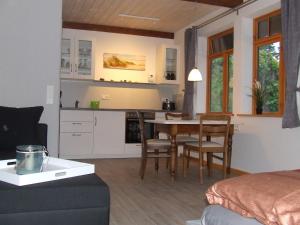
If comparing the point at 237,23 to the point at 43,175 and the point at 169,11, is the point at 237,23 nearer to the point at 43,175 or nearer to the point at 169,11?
the point at 169,11

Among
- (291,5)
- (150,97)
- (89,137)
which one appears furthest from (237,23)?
(89,137)

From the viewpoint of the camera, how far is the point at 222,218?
136cm

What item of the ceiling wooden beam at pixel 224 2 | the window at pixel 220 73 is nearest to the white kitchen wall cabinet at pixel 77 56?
the window at pixel 220 73

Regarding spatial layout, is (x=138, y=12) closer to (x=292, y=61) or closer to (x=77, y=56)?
(x=77, y=56)

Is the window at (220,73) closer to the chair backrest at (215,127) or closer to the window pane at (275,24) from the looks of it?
the window pane at (275,24)

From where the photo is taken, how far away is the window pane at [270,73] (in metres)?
4.43

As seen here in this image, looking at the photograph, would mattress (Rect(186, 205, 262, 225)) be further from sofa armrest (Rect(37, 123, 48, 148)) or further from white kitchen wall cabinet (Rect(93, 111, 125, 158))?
white kitchen wall cabinet (Rect(93, 111, 125, 158))

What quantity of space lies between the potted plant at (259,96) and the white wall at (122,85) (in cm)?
267

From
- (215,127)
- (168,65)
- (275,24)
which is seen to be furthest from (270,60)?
(168,65)

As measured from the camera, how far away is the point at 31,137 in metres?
2.80

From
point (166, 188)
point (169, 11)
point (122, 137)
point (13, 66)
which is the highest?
point (169, 11)

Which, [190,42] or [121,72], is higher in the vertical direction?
[190,42]

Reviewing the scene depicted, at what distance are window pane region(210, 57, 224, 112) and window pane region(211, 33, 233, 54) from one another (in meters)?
0.17

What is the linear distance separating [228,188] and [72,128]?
483 centimetres
